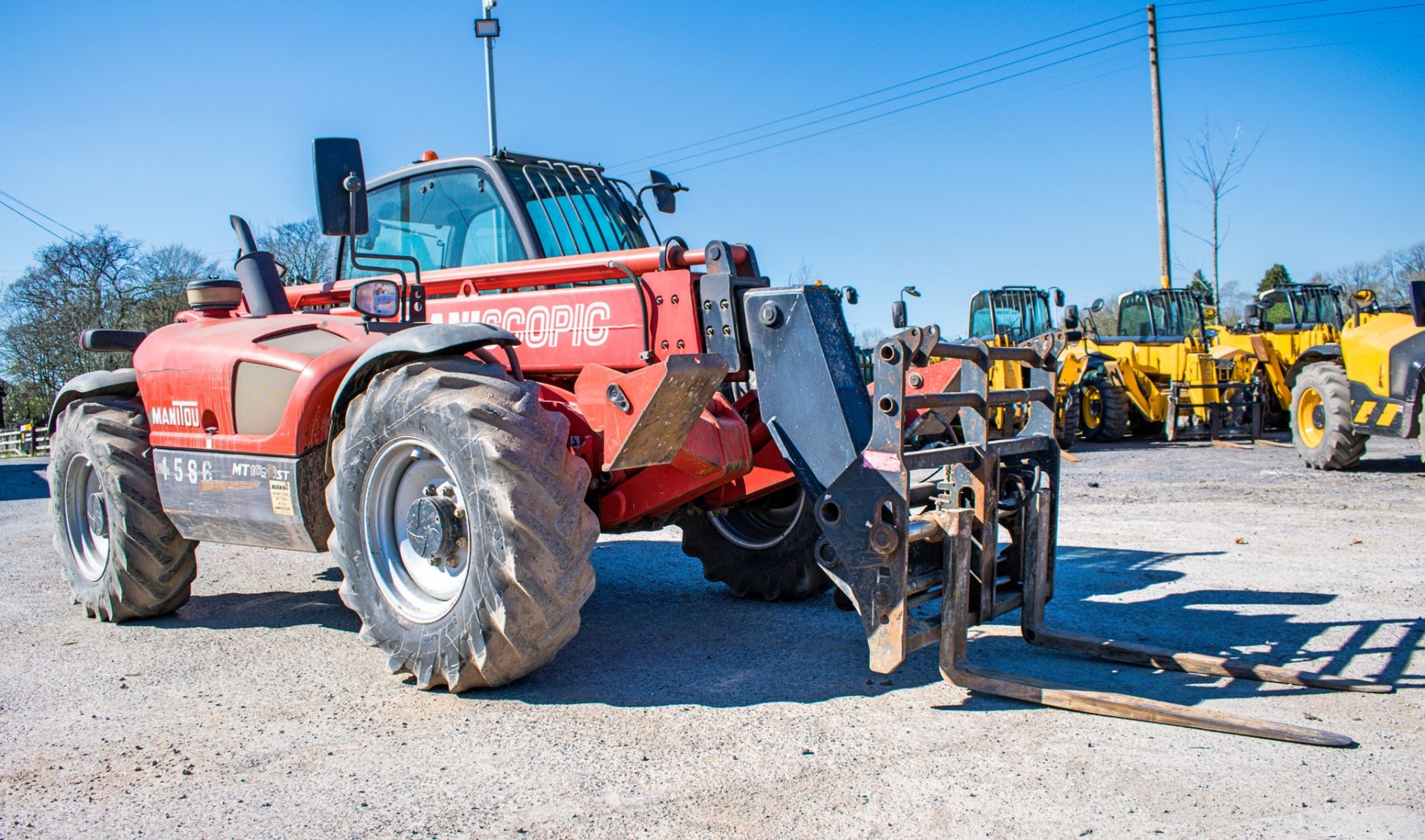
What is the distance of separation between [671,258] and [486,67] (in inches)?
200

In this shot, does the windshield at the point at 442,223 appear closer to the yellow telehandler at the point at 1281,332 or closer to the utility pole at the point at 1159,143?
the yellow telehandler at the point at 1281,332

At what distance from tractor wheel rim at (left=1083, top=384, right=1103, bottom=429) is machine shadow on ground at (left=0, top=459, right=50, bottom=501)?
15.7 metres

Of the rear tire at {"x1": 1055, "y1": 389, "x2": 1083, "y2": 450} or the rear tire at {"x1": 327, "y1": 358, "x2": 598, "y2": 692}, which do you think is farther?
the rear tire at {"x1": 1055, "y1": 389, "x2": 1083, "y2": 450}

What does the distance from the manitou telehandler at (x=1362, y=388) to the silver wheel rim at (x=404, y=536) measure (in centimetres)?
1064

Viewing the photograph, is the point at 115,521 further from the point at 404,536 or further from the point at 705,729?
the point at 705,729

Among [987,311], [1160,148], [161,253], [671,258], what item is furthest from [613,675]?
[161,253]

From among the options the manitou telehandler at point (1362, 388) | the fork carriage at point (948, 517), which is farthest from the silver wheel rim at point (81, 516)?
the manitou telehandler at point (1362, 388)

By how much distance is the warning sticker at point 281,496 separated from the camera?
502 cm

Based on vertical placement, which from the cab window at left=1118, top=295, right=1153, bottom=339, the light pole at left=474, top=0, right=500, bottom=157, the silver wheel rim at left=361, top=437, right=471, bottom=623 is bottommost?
Answer: the silver wheel rim at left=361, top=437, right=471, bottom=623

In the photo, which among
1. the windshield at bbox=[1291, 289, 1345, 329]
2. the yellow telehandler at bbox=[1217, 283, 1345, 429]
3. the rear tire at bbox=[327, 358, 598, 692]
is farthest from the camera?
the windshield at bbox=[1291, 289, 1345, 329]

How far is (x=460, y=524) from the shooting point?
436 cm

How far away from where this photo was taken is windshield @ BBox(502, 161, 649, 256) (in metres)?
5.82

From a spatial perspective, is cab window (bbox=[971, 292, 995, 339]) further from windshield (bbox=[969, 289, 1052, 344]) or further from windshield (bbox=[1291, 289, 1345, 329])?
windshield (bbox=[1291, 289, 1345, 329])

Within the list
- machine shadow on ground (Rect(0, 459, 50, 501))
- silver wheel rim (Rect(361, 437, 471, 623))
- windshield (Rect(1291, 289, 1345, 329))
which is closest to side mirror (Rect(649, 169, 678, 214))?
silver wheel rim (Rect(361, 437, 471, 623))
